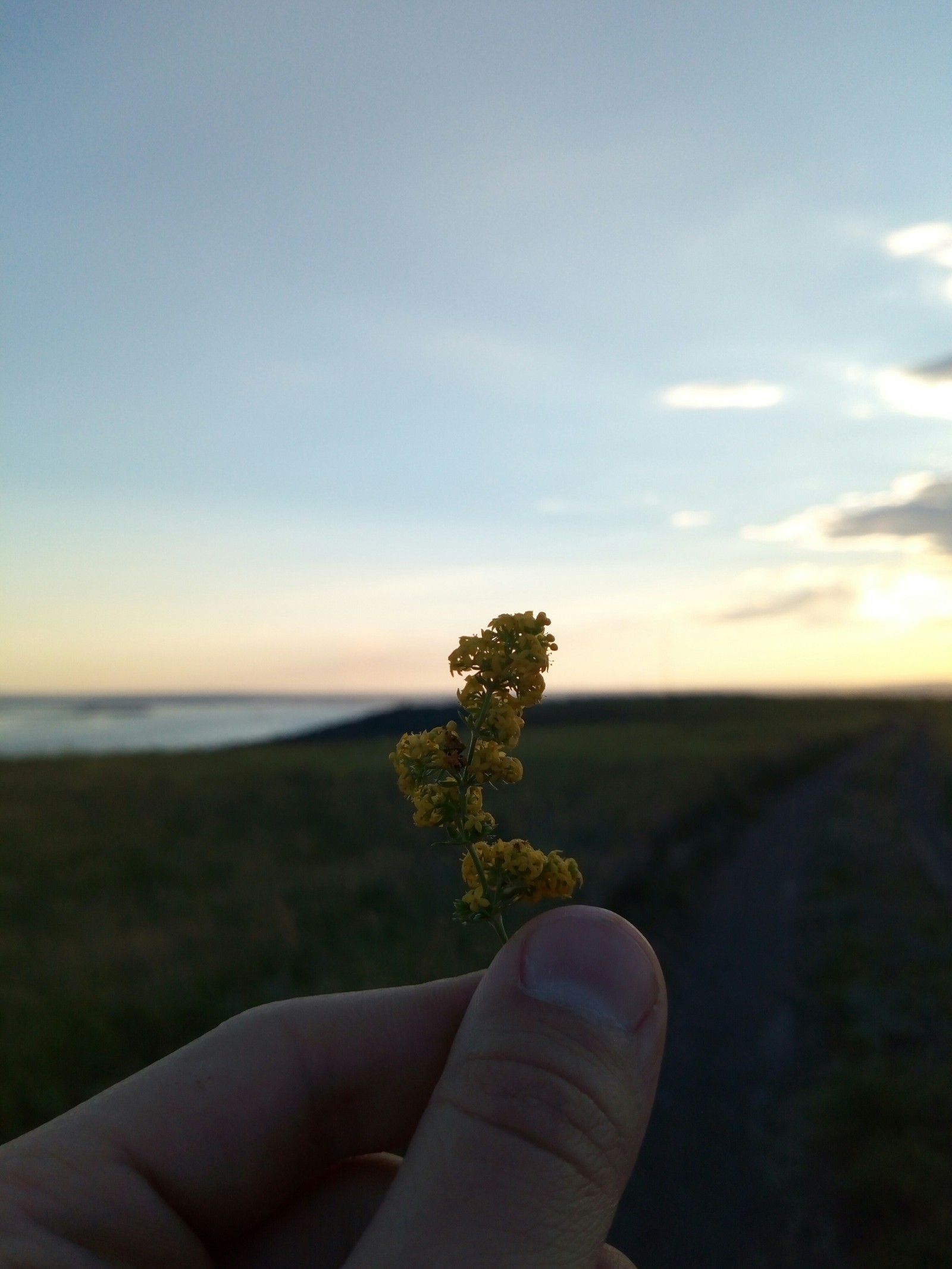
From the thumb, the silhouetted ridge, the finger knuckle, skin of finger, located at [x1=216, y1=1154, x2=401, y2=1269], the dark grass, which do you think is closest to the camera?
the thumb

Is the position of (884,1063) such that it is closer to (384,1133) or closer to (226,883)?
(384,1133)

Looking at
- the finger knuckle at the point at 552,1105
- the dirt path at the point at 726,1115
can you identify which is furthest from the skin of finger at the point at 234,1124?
the dirt path at the point at 726,1115

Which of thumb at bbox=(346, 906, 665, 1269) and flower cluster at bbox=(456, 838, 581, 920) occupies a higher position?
flower cluster at bbox=(456, 838, 581, 920)

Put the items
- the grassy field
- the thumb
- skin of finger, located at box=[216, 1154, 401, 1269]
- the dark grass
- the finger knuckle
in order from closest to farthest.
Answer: the thumb → the finger knuckle → skin of finger, located at box=[216, 1154, 401, 1269] → the dark grass → the grassy field

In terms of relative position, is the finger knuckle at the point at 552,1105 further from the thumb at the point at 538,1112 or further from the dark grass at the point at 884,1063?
the dark grass at the point at 884,1063

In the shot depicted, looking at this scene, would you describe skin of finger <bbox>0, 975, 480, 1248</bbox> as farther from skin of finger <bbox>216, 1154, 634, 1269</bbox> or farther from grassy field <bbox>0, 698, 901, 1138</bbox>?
grassy field <bbox>0, 698, 901, 1138</bbox>

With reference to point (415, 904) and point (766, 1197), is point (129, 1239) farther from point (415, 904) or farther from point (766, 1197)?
point (415, 904)

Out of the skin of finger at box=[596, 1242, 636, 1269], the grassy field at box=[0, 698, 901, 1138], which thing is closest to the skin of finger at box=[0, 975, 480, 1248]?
the skin of finger at box=[596, 1242, 636, 1269]
